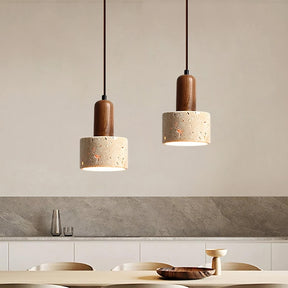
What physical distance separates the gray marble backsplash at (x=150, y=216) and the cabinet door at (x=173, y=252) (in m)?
0.57

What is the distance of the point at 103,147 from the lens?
11.3 ft

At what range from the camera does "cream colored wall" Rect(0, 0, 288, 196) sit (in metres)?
6.20

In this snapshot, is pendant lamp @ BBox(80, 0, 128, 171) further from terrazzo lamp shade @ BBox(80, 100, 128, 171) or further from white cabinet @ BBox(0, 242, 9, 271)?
white cabinet @ BBox(0, 242, 9, 271)

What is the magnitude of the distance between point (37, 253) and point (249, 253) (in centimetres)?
196

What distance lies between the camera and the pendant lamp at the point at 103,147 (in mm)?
3428

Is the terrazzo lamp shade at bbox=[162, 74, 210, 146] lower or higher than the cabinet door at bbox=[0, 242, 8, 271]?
higher

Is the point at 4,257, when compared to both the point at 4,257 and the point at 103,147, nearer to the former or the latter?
the point at 4,257

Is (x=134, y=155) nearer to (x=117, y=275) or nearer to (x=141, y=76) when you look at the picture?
(x=141, y=76)

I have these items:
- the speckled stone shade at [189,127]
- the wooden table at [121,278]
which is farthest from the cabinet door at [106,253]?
the speckled stone shade at [189,127]

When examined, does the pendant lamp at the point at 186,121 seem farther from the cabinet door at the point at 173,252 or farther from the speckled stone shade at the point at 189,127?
the cabinet door at the point at 173,252

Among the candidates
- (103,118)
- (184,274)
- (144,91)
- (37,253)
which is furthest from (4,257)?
(103,118)

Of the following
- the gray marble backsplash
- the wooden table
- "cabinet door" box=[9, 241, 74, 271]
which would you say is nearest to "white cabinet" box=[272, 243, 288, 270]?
the gray marble backsplash

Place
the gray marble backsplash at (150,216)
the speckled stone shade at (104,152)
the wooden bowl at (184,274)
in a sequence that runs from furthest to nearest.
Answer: the gray marble backsplash at (150,216) < the wooden bowl at (184,274) < the speckled stone shade at (104,152)

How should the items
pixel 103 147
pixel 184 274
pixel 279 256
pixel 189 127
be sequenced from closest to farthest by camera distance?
pixel 189 127 → pixel 103 147 → pixel 184 274 → pixel 279 256
